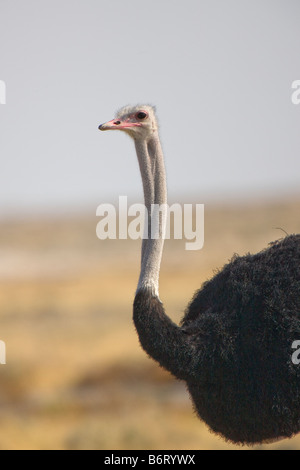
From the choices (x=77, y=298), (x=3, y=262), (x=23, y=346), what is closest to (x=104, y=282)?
(x=77, y=298)

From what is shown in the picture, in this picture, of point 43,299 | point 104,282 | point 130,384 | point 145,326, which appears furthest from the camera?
point 104,282

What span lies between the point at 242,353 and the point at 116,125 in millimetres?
1526

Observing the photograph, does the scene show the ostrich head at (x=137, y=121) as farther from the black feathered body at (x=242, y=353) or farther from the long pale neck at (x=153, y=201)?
the black feathered body at (x=242, y=353)

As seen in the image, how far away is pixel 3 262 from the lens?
244ft

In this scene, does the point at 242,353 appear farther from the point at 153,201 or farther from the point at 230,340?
the point at 153,201

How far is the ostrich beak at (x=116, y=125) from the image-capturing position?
611 centimetres

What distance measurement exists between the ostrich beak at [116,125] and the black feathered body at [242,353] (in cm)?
97

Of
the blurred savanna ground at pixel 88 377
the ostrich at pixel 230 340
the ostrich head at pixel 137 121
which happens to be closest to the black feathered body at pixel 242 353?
the ostrich at pixel 230 340

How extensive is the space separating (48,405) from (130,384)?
6.32 feet

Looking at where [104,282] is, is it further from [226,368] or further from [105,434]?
[226,368]

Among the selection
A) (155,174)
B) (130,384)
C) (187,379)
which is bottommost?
(187,379)

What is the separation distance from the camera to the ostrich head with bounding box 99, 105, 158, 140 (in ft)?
20.4

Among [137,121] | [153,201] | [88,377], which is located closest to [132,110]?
[137,121]

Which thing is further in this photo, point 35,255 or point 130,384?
point 35,255
